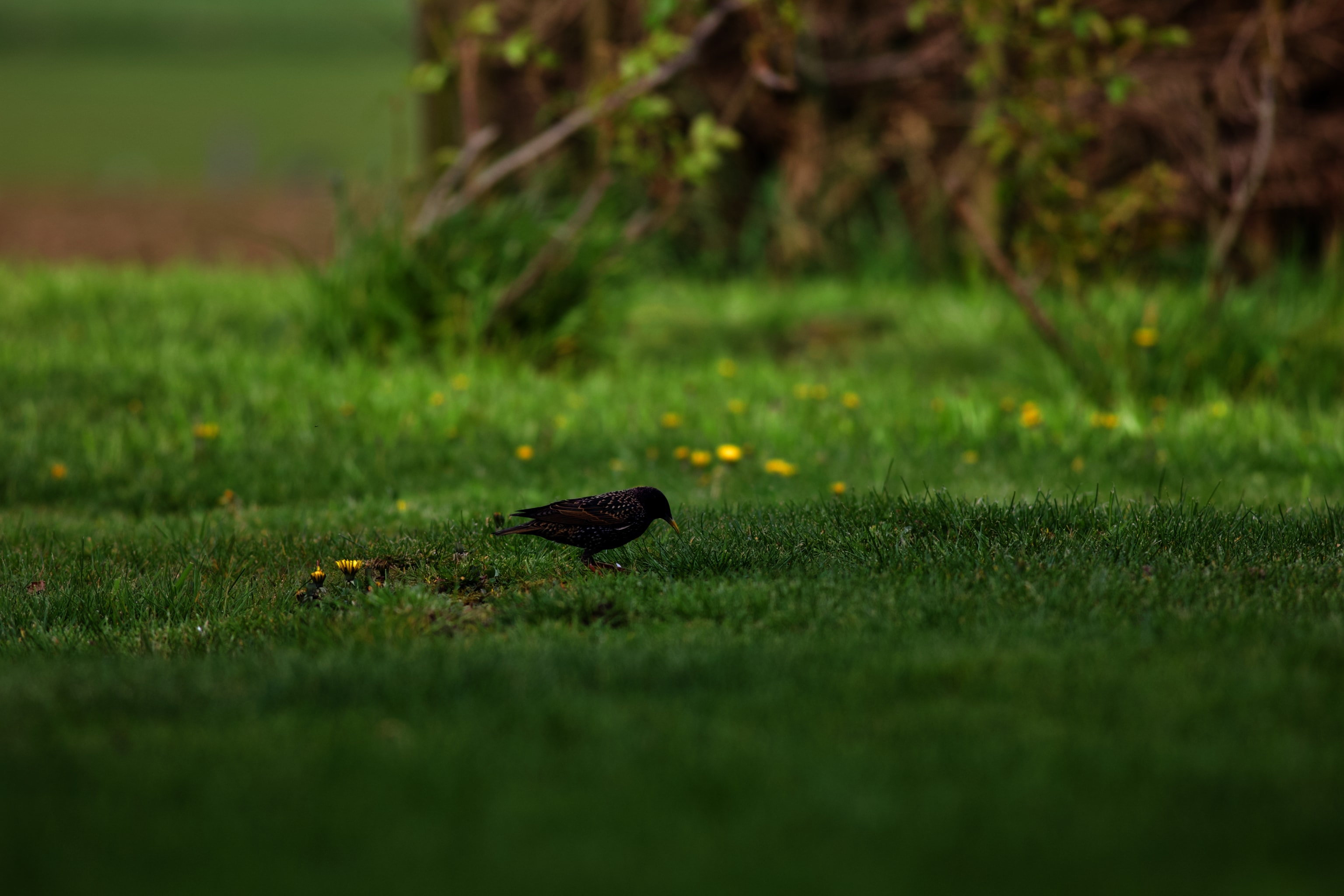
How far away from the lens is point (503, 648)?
12.3 ft

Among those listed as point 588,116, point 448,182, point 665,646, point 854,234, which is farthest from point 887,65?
point 665,646

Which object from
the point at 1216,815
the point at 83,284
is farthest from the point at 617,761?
the point at 83,284

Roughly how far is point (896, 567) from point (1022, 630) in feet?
2.29

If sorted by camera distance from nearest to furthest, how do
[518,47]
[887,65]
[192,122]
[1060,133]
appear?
[518,47]
[1060,133]
[887,65]
[192,122]

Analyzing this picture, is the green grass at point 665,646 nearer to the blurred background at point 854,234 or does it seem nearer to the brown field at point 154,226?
the blurred background at point 854,234

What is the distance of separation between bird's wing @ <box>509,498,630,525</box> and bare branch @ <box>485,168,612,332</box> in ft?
13.7

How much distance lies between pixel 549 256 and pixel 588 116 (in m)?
0.91

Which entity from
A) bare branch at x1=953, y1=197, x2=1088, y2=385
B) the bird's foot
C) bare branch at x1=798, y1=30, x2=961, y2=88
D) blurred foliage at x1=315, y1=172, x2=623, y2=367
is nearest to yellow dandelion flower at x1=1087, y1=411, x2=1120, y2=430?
bare branch at x1=953, y1=197, x2=1088, y2=385

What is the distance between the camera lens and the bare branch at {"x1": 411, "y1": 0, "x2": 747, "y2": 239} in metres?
7.95

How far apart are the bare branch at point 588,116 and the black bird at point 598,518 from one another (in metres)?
4.12

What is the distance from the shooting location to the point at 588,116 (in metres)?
8.30

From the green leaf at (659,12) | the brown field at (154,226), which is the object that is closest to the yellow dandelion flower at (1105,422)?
the green leaf at (659,12)

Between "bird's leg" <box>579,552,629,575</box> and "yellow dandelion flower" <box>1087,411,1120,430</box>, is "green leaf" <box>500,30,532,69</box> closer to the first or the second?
"yellow dandelion flower" <box>1087,411,1120,430</box>

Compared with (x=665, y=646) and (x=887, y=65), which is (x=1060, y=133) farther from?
(x=665, y=646)
